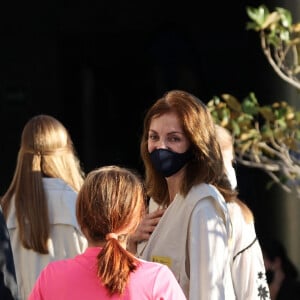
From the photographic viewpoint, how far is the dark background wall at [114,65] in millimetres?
9133

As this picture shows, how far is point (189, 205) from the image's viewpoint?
431 cm

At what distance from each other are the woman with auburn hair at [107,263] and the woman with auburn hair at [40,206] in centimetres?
241

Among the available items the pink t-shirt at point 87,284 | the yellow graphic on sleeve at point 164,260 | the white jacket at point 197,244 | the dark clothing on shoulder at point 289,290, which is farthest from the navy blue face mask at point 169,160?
the dark clothing on shoulder at point 289,290

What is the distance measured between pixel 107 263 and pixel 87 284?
0.09 m

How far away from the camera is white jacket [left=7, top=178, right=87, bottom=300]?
602 cm

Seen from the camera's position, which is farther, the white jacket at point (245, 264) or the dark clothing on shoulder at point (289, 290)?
the dark clothing on shoulder at point (289, 290)

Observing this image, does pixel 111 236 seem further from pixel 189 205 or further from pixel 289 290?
pixel 289 290

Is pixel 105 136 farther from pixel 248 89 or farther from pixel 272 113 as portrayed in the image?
pixel 272 113

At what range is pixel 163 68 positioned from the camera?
9328mm

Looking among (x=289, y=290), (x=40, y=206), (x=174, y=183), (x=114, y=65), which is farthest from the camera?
(x=114, y=65)

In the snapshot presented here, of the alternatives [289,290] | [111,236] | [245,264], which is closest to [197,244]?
[245,264]

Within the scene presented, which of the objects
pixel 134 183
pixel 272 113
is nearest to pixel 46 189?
pixel 272 113

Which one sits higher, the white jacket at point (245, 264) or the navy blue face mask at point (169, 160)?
the navy blue face mask at point (169, 160)

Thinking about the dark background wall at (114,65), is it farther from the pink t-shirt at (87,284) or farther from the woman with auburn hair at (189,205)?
the pink t-shirt at (87,284)
